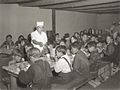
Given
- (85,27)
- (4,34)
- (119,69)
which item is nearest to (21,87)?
(119,69)

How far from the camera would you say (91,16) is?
1269cm

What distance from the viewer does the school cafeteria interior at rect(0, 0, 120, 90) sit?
3.55 m

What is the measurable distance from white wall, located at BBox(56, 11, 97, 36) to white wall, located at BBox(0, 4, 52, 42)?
889mm

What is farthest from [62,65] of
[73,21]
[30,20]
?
[73,21]

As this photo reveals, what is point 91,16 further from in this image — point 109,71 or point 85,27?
point 109,71

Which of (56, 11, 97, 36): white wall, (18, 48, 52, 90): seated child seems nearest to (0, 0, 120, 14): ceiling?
(56, 11, 97, 36): white wall

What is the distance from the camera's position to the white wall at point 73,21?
31.1 ft

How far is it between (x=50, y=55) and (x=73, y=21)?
571cm

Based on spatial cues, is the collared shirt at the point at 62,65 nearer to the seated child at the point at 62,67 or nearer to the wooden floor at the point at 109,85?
the seated child at the point at 62,67

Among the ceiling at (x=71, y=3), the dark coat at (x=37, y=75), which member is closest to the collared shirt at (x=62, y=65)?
the dark coat at (x=37, y=75)

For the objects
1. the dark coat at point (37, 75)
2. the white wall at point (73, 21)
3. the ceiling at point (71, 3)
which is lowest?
the dark coat at point (37, 75)

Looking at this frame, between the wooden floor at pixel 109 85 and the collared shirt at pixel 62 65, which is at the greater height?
the collared shirt at pixel 62 65

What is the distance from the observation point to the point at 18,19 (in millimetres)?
7605

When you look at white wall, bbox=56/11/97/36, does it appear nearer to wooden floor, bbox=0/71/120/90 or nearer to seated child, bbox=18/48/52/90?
wooden floor, bbox=0/71/120/90
